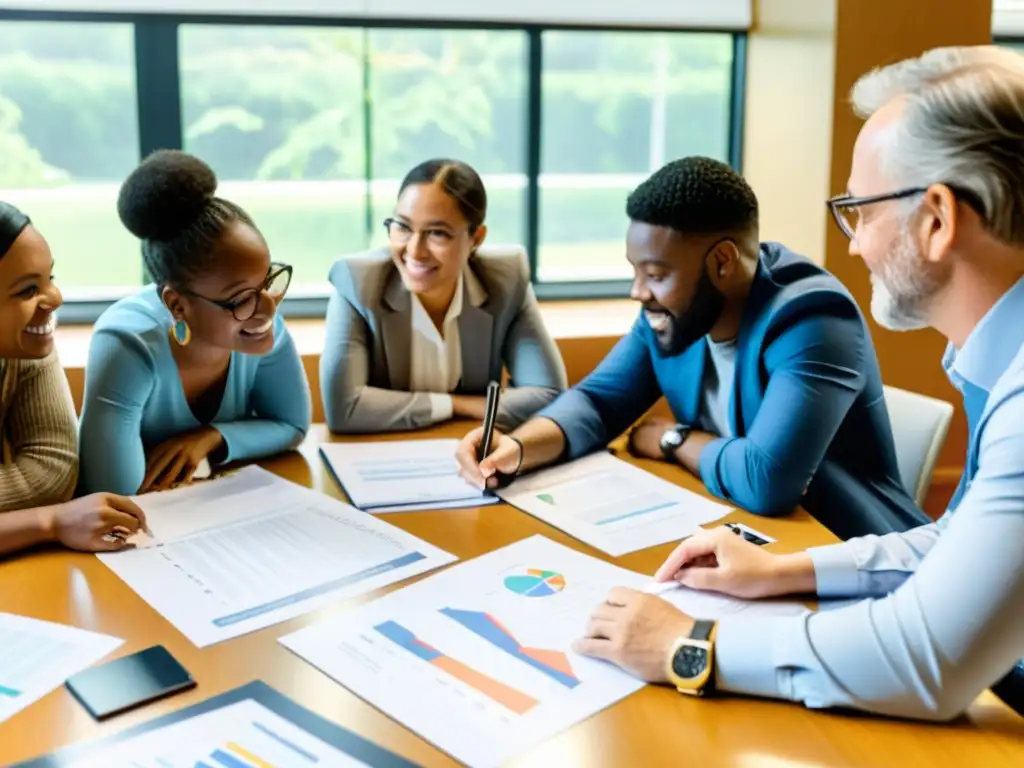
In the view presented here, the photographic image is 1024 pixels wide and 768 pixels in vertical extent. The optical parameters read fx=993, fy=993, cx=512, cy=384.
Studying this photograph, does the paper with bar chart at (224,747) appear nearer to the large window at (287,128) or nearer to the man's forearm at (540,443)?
the man's forearm at (540,443)

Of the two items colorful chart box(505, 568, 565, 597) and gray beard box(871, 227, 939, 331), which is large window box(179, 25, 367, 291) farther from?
gray beard box(871, 227, 939, 331)

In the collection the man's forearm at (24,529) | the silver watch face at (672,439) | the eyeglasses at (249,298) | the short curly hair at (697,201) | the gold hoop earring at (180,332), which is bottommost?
the man's forearm at (24,529)

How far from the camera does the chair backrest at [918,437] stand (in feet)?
6.05

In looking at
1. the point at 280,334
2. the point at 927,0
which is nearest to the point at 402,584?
the point at 280,334

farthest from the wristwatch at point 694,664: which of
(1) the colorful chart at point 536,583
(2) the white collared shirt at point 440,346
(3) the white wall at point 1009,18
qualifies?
(3) the white wall at point 1009,18

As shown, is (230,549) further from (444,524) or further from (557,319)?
(557,319)

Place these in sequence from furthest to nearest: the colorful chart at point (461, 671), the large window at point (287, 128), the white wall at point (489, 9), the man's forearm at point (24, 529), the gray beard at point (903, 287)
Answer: the large window at point (287, 128), the white wall at point (489, 9), the man's forearm at point (24, 529), the gray beard at point (903, 287), the colorful chart at point (461, 671)

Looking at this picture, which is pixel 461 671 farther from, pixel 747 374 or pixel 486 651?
pixel 747 374

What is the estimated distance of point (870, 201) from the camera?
45.2 inches

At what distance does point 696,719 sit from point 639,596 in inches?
6.6

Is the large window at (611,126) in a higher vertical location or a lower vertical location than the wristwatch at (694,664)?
higher

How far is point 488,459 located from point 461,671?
63 cm

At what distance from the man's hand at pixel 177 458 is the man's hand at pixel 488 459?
0.43m

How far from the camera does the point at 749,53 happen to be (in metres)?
3.11
